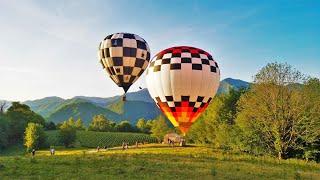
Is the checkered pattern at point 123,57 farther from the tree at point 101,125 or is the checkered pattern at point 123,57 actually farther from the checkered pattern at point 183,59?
the tree at point 101,125

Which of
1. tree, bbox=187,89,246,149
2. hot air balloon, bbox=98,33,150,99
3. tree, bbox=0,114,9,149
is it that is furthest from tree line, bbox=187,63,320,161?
tree, bbox=0,114,9,149

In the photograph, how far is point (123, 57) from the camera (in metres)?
57.6

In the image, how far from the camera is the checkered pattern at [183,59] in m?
48.2

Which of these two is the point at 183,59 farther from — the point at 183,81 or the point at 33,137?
the point at 33,137

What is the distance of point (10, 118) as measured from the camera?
144625mm

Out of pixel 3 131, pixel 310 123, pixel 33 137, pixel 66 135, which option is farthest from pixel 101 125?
pixel 310 123

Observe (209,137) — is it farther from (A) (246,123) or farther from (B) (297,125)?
(B) (297,125)

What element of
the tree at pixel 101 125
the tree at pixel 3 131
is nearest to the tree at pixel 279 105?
the tree at pixel 3 131

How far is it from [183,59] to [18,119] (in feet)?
370

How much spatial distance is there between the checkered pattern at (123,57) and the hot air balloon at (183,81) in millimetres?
7758

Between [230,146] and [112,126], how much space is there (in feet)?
373

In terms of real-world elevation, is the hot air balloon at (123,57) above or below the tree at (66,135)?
above

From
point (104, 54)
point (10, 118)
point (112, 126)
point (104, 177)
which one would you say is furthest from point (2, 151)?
point (104, 177)

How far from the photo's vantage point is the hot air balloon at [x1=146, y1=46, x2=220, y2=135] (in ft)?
158
